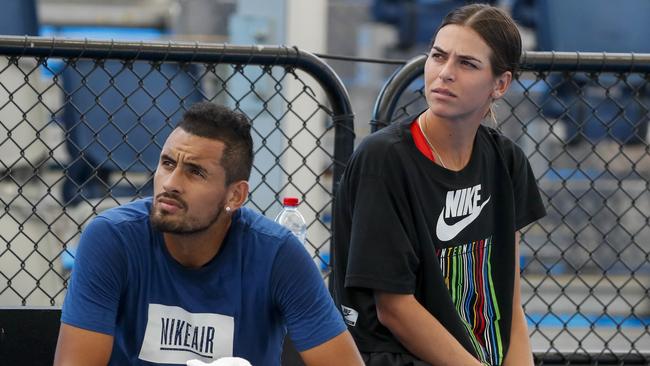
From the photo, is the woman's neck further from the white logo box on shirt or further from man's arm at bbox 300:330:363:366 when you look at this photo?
the white logo box on shirt

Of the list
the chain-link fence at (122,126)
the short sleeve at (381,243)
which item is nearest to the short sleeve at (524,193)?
the short sleeve at (381,243)

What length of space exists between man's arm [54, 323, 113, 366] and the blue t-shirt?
0.17 ft

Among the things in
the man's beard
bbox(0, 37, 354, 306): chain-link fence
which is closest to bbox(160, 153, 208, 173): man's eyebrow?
the man's beard

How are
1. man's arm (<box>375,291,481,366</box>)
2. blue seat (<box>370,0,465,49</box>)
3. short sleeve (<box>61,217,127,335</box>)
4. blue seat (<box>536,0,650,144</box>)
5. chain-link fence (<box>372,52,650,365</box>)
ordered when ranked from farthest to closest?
blue seat (<box>370,0,465,49</box>) → blue seat (<box>536,0,650,144</box>) → chain-link fence (<box>372,52,650,365</box>) → man's arm (<box>375,291,481,366</box>) → short sleeve (<box>61,217,127,335</box>)

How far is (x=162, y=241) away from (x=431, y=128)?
760 mm

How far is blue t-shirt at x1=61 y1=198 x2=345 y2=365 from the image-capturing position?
2.53 meters

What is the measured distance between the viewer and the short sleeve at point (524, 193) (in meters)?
3.00

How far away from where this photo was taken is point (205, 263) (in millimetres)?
2594

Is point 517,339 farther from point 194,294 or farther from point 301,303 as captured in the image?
point 194,294

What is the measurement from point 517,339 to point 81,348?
1.22 metres

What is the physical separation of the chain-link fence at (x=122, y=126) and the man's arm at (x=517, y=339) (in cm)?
71

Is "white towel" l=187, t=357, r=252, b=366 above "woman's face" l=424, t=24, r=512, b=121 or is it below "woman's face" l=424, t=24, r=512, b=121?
below

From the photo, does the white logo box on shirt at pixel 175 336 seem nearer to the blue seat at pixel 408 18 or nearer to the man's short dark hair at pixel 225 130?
the man's short dark hair at pixel 225 130

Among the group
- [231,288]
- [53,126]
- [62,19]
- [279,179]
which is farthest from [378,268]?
[62,19]
